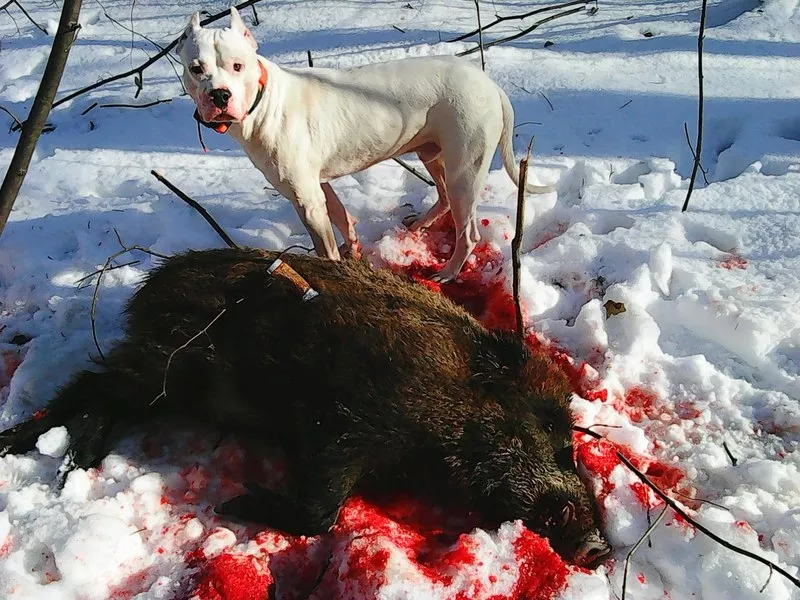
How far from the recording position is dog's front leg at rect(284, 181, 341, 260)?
3518 mm

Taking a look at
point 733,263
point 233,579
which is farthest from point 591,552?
point 733,263

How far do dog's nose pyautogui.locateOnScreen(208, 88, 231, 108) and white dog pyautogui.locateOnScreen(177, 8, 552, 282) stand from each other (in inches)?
8.5

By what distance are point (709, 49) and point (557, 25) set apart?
135 centimetres

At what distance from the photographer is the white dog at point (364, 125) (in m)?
3.41

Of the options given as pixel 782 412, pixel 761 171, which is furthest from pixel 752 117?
pixel 782 412

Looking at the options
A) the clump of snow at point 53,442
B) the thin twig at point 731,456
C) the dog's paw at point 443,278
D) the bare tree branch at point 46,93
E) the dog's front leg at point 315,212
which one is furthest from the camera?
the dog's paw at point 443,278

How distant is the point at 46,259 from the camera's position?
13.0 ft

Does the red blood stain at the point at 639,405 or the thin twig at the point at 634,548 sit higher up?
the thin twig at the point at 634,548

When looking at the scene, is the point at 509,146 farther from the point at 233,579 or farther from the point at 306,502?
the point at 233,579

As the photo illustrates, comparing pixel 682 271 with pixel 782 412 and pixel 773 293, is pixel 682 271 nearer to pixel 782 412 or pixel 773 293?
pixel 773 293

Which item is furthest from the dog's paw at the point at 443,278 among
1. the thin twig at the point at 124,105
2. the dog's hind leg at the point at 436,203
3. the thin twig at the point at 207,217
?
the thin twig at the point at 124,105

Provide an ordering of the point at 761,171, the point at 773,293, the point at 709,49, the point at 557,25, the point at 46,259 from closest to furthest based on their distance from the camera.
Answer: the point at 773,293 → the point at 46,259 → the point at 761,171 → the point at 709,49 → the point at 557,25

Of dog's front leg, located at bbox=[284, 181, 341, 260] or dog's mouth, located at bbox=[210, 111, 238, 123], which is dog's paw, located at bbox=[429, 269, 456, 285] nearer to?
dog's front leg, located at bbox=[284, 181, 341, 260]

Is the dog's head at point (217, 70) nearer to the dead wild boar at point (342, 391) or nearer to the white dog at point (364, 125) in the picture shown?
the white dog at point (364, 125)
